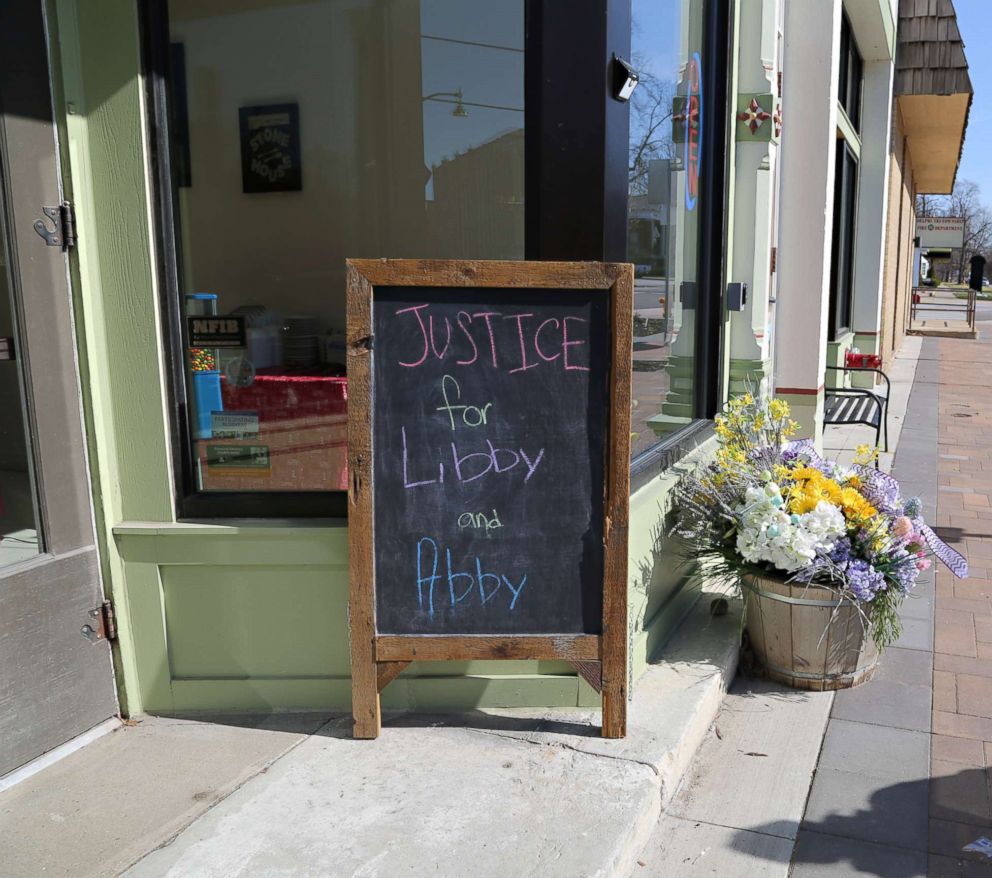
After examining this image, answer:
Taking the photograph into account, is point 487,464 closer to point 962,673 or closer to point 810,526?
point 810,526

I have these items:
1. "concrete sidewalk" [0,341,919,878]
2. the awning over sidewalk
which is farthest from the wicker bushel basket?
the awning over sidewalk

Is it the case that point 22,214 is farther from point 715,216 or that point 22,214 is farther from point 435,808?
point 715,216

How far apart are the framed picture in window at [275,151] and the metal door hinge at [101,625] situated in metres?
2.13

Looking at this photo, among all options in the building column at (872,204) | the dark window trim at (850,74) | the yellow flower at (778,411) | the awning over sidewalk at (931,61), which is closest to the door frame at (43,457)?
the yellow flower at (778,411)

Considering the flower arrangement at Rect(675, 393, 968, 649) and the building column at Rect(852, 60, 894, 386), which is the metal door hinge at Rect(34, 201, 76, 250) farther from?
the building column at Rect(852, 60, 894, 386)

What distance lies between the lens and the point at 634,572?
127 inches

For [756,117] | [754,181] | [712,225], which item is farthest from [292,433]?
[756,117]

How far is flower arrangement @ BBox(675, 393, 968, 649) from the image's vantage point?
3.29 meters

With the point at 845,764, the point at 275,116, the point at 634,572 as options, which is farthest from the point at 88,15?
the point at 845,764

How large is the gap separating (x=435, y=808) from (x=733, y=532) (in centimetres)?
156

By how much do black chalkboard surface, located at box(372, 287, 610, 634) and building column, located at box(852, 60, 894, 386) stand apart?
899 cm

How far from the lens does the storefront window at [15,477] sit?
273cm

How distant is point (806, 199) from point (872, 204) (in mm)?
5744

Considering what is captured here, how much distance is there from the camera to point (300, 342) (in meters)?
3.76
